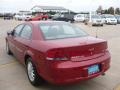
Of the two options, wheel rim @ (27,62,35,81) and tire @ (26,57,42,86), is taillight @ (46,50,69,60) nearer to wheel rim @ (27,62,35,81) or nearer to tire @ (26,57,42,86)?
tire @ (26,57,42,86)

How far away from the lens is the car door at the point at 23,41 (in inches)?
228

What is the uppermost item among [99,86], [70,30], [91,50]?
[70,30]

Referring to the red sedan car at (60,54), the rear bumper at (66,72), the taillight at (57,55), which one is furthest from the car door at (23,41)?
the rear bumper at (66,72)

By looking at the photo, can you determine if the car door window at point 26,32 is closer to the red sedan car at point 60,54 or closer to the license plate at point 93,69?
the red sedan car at point 60,54

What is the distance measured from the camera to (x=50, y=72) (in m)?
4.50

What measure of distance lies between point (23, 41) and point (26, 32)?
11.5 inches

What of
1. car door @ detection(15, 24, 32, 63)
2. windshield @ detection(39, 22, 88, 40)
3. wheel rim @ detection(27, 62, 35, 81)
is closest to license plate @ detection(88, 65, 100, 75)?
windshield @ detection(39, 22, 88, 40)

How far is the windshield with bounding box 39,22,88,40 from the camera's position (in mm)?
5461

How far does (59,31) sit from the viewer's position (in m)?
5.78

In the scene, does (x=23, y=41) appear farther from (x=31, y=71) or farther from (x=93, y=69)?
(x=93, y=69)

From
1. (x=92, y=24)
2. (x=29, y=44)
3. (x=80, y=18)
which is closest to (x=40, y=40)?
(x=29, y=44)

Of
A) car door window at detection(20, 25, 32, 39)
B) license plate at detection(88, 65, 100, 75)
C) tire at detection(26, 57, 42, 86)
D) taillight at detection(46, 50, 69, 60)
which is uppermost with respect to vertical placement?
car door window at detection(20, 25, 32, 39)

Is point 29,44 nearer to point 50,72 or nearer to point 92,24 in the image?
point 50,72

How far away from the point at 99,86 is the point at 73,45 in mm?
1342
